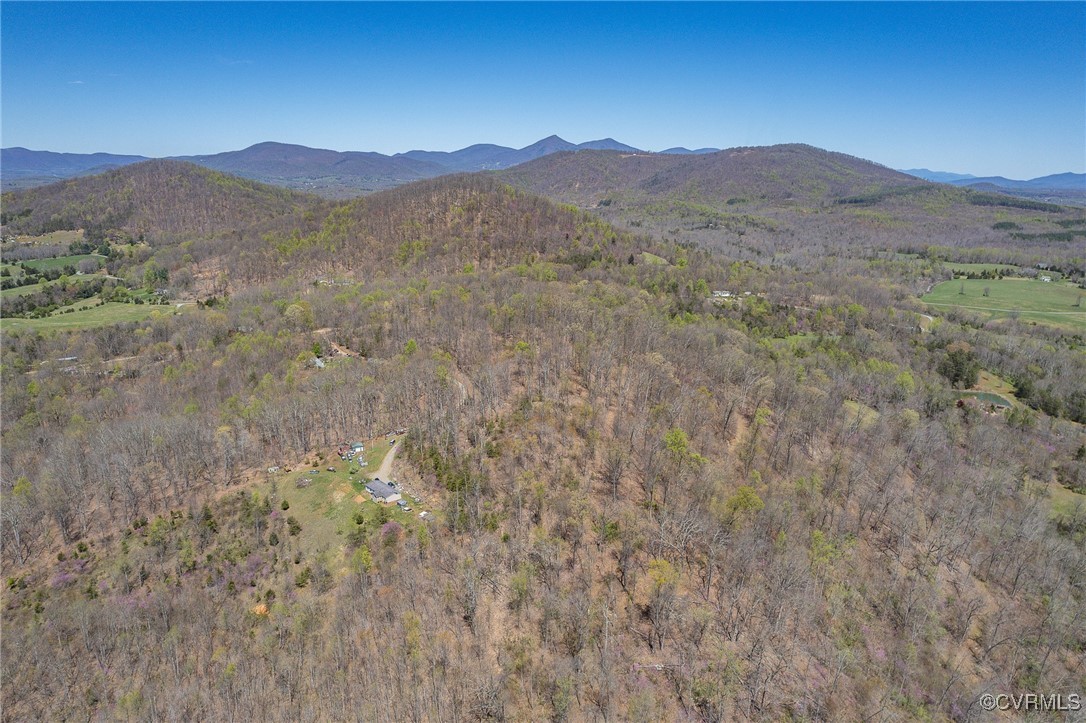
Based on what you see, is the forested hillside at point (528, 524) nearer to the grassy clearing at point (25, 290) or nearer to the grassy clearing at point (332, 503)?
the grassy clearing at point (332, 503)

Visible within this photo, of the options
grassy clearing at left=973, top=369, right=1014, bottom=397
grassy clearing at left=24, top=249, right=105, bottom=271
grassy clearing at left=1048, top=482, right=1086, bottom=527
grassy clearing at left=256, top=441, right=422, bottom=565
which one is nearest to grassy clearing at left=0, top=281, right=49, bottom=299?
grassy clearing at left=24, top=249, right=105, bottom=271

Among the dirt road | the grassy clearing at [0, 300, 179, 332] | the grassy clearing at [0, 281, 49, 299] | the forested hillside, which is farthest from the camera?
the grassy clearing at [0, 281, 49, 299]

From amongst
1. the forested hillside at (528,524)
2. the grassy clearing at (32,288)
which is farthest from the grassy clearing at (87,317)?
the forested hillside at (528,524)

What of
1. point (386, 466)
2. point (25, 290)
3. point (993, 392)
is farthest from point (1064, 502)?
point (25, 290)

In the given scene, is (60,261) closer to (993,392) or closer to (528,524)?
(528,524)

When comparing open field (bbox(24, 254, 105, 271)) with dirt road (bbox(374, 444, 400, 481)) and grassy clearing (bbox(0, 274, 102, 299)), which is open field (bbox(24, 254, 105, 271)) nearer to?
grassy clearing (bbox(0, 274, 102, 299))

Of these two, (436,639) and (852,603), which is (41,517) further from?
(852,603)
